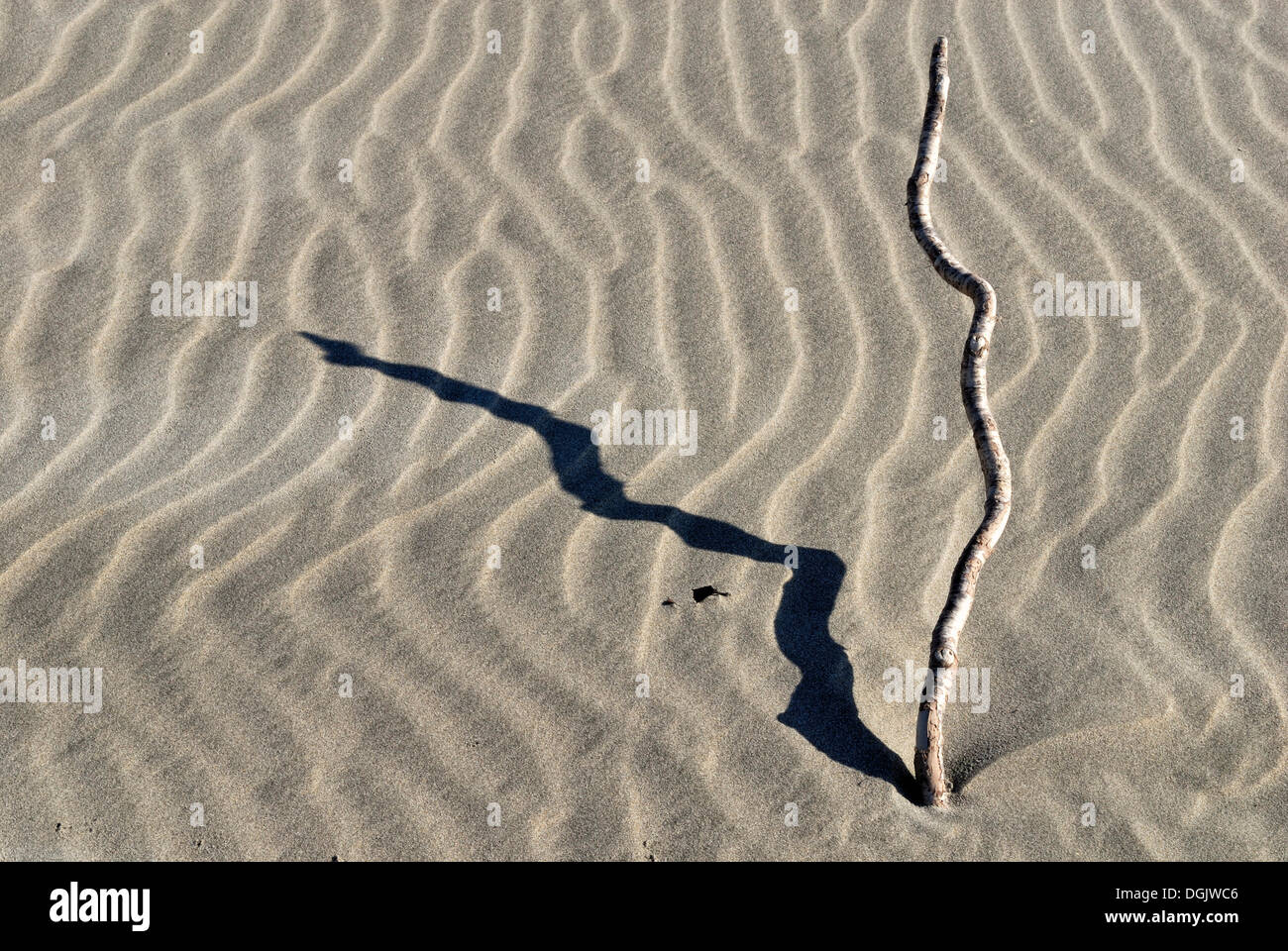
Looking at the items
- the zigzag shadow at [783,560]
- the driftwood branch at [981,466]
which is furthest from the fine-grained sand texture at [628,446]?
the driftwood branch at [981,466]

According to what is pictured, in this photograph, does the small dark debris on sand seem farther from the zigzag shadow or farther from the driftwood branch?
the driftwood branch

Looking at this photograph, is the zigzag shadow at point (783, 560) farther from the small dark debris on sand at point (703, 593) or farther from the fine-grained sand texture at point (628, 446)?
the small dark debris on sand at point (703, 593)

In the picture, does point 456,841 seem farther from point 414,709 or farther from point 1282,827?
point 1282,827

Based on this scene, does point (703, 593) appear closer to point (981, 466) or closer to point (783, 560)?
point (783, 560)

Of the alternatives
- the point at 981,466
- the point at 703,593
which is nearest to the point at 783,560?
the point at 703,593
